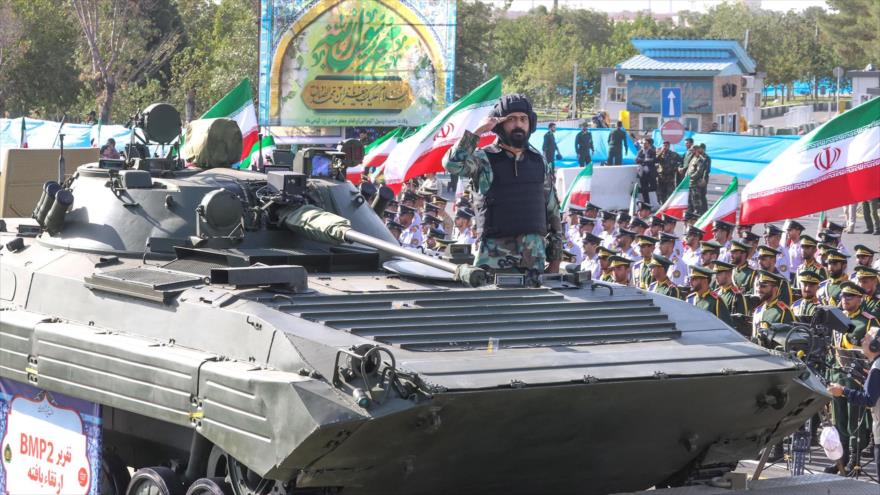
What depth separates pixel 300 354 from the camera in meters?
8.01

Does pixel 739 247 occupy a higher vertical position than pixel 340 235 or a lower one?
lower

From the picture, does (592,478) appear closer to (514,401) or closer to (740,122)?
(514,401)

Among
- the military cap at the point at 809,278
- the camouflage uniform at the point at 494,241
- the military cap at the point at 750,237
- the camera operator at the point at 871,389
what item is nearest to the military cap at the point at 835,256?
the military cap at the point at 809,278

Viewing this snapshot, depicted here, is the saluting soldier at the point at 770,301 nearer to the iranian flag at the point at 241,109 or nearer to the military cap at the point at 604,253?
the military cap at the point at 604,253

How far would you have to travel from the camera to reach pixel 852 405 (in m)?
12.5

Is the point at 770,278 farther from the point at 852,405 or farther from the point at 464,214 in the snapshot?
the point at 464,214

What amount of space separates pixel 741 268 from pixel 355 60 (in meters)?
16.9

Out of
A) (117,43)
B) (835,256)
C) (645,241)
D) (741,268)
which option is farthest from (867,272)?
(117,43)

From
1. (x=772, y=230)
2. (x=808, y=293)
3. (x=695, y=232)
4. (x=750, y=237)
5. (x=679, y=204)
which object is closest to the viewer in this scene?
(x=808, y=293)

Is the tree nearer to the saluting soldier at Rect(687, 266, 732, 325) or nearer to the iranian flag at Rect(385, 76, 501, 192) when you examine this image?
the iranian flag at Rect(385, 76, 501, 192)

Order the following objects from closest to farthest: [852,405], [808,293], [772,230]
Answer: [852,405] < [808,293] < [772,230]

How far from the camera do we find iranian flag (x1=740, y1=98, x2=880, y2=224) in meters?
13.9

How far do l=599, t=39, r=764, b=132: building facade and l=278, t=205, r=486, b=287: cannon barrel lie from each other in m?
36.6

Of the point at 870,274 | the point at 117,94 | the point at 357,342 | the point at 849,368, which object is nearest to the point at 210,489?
the point at 357,342
